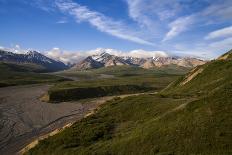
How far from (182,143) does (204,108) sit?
21.1ft

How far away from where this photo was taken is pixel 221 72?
62156mm

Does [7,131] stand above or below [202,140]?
below

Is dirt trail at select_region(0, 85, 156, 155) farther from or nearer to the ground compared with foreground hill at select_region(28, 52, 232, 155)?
nearer to the ground

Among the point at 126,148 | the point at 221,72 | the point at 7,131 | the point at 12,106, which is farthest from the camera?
the point at 12,106

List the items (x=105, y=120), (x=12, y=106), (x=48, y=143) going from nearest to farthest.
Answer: (x=48, y=143), (x=105, y=120), (x=12, y=106)

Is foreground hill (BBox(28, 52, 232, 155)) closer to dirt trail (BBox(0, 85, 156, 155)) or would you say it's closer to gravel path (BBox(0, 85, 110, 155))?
dirt trail (BBox(0, 85, 156, 155))

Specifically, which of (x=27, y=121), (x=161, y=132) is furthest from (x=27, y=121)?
(x=161, y=132)

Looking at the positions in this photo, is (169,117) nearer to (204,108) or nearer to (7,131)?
(204,108)

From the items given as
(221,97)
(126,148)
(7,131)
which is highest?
(221,97)

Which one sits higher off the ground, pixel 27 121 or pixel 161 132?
pixel 161 132

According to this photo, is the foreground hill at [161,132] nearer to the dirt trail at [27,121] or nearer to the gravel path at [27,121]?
the dirt trail at [27,121]

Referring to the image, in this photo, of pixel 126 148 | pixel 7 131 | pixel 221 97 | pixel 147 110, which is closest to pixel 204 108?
pixel 221 97

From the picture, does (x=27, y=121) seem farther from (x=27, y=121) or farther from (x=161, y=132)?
(x=161, y=132)

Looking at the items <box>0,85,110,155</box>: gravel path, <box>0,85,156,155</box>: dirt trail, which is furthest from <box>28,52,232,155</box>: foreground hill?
<box>0,85,110,155</box>: gravel path
